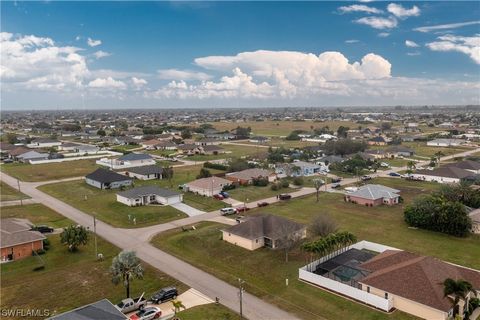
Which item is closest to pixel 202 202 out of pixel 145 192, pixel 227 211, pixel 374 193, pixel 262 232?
pixel 227 211

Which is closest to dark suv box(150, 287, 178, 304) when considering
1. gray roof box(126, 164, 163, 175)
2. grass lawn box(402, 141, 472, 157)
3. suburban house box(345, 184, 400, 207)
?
suburban house box(345, 184, 400, 207)

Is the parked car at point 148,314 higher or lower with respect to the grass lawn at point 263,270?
higher

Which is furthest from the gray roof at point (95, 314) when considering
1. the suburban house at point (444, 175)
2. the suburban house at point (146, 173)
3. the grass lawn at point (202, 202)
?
the suburban house at point (444, 175)

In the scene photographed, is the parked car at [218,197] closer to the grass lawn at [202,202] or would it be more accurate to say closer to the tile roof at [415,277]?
the grass lawn at [202,202]

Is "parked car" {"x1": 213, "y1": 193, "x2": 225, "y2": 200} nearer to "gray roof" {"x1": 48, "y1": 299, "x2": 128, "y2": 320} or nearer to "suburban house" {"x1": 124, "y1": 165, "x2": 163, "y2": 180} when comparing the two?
"suburban house" {"x1": 124, "y1": 165, "x2": 163, "y2": 180}

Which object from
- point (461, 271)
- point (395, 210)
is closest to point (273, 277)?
point (461, 271)

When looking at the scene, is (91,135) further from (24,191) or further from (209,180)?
(209,180)
